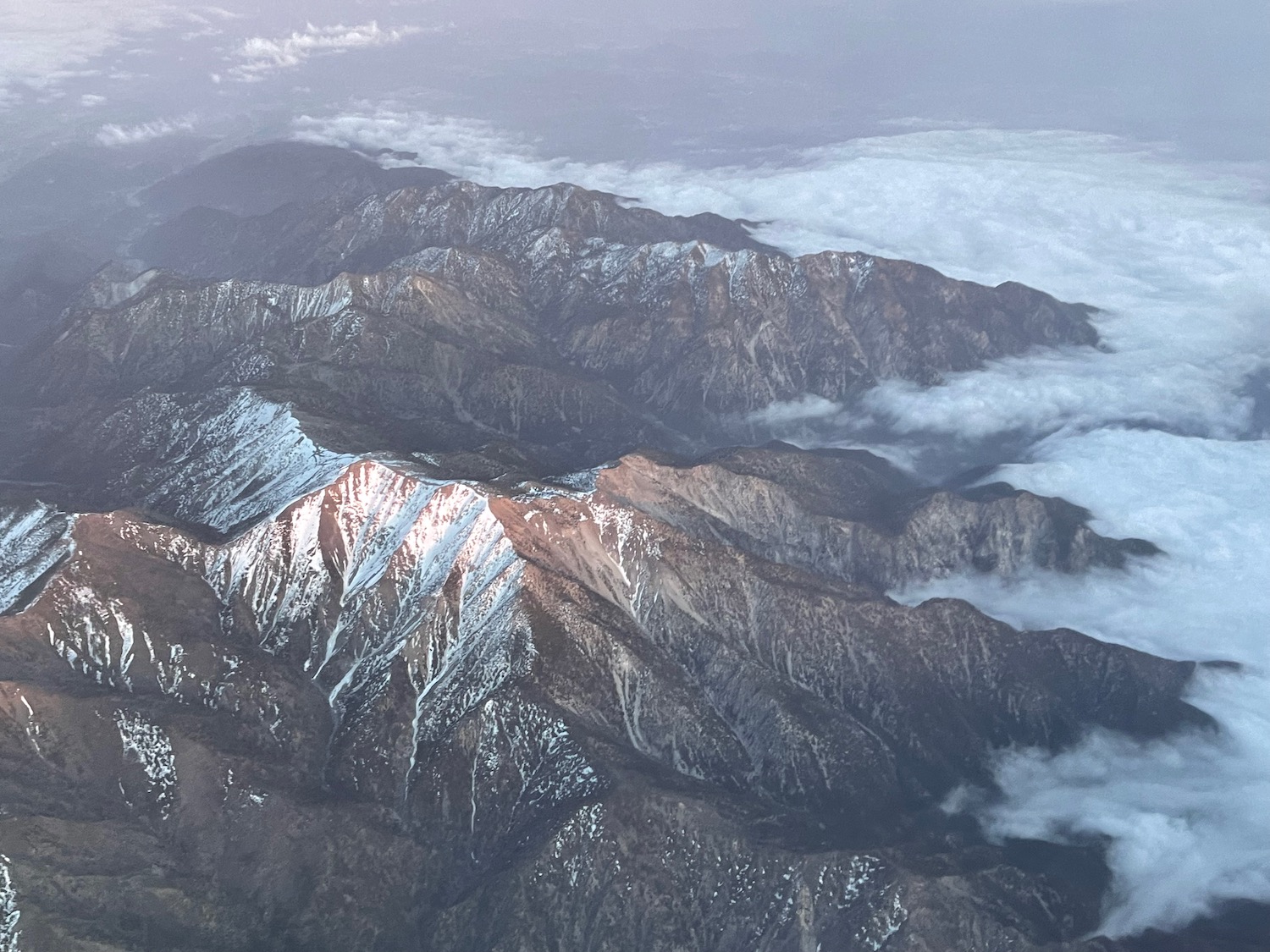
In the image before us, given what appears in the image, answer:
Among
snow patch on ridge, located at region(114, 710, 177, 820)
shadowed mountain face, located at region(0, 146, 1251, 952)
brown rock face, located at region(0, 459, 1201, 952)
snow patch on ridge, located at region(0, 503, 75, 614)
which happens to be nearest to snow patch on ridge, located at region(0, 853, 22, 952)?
shadowed mountain face, located at region(0, 146, 1251, 952)

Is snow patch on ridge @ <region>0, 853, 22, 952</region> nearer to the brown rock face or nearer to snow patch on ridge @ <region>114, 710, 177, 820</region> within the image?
the brown rock face

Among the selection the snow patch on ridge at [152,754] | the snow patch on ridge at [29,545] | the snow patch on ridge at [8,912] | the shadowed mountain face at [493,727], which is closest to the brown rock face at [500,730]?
the snow patch on ridge at [152,754]

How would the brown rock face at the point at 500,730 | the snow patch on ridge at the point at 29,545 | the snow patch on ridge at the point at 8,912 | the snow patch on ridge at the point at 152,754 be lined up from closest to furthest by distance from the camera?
the snow patch on ridge at the point at 8,912, the brown rock face at the point at 500,730, the snow patch on ridge at the point at 152,754, the snow patch on ridge at the point at 29,545

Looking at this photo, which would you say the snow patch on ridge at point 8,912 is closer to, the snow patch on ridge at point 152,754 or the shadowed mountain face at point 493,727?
the shadowed mountain face at point 493,727

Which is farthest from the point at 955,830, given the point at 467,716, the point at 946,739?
the point at 467,716

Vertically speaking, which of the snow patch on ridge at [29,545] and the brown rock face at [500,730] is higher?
the snow patch on ridge at [29,545]

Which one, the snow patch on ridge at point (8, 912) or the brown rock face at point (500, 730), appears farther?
the brown rock face at point (500, 730)

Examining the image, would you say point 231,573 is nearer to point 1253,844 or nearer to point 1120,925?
point 1120,925

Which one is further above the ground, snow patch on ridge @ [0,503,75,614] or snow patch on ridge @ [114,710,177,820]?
snow patch on ridge @ [0,503,75,614]

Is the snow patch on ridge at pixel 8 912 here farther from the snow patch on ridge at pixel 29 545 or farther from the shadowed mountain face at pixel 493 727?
the snow patch on ridge at pixel 29 545

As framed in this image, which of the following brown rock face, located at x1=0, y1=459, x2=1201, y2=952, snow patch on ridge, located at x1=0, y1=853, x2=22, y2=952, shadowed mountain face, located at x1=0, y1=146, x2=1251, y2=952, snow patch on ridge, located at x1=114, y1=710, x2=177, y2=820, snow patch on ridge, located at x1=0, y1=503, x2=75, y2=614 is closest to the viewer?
snow patch on ridge, located at x1=0, y1=853, x2=22, y2=952

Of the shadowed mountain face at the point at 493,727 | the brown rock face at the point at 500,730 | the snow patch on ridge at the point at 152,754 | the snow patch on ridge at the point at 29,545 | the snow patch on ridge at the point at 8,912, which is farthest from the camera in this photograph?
the snow patch on ridge at the point at 29,545
